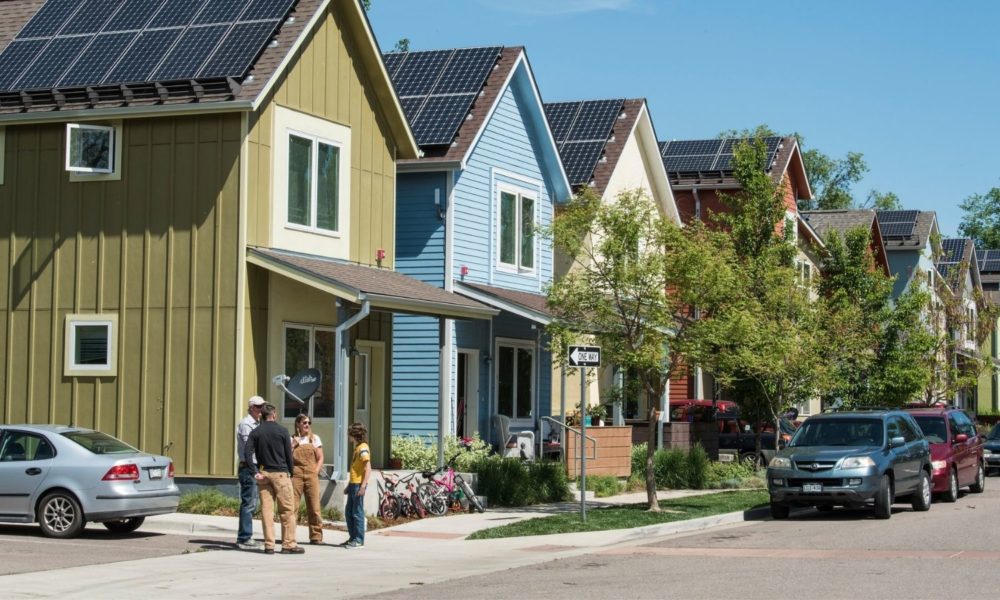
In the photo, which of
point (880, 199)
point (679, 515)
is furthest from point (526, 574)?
point (880, 199)

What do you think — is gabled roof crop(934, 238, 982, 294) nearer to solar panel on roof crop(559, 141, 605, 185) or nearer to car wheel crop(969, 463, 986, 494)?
solar panel on roof crop(559, 141, 605, 185)

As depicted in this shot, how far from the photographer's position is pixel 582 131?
113ft

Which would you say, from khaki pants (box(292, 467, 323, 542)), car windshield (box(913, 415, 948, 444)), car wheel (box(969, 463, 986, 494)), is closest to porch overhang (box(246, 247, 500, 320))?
khaki pants (box(292, 467, 323, 542))

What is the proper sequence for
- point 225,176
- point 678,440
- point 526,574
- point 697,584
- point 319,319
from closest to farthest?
point 697,584
point 526,574
point 225,176
point 319,319
point 678,440

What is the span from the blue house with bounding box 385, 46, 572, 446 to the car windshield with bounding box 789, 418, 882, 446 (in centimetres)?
532

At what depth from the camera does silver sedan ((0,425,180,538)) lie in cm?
1686

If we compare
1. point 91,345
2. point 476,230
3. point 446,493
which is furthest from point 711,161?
point 91,345

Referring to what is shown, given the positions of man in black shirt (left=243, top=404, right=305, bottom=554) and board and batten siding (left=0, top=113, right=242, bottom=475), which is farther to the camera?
board and batten siding (left=0, top=113, right=242, bottom=475)

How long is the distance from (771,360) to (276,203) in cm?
1012

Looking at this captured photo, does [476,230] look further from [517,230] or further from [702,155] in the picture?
[702,155]

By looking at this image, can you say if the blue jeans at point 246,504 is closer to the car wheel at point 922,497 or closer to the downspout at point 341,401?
the downspout at point 341,401

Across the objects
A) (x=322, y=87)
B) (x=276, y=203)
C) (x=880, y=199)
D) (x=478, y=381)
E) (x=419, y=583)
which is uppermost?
(x=880, y=199)

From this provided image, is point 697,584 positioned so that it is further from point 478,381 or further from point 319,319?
point 478,381

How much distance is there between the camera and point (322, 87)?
2273cm
